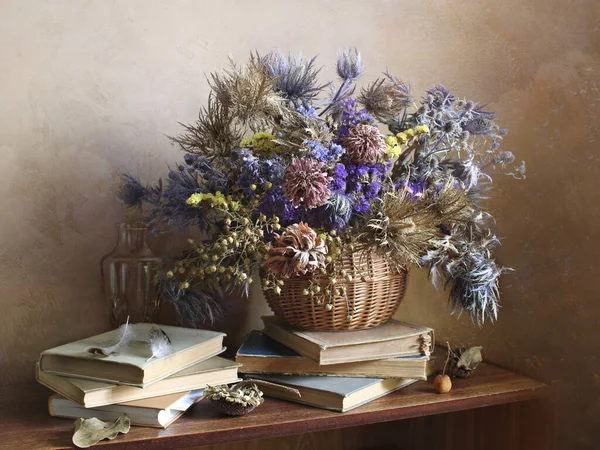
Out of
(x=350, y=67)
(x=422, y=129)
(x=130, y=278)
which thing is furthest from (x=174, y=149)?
(x=422, y=129)

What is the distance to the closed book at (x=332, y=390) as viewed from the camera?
914mm

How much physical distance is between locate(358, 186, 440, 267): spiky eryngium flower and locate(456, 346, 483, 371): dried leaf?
0.28m

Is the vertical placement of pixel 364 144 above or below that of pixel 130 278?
above

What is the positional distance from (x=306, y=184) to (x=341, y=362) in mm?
311

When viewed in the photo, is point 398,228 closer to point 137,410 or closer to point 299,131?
point 299,131

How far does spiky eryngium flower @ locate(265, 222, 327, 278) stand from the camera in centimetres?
82

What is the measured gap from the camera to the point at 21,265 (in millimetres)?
1063

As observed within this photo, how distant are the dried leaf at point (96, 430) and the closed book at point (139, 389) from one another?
0.08 ft

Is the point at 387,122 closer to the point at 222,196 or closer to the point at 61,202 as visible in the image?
the point at 222,196

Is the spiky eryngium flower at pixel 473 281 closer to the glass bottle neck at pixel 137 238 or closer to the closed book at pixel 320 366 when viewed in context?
the closed book at pixel 320 366

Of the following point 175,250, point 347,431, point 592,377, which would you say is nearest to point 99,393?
point 175,250

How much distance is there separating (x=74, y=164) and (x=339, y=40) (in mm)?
629

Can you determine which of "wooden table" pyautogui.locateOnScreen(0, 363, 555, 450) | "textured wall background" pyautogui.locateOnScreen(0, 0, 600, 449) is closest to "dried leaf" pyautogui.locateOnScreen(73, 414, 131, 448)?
"wooden table" pyautogui.locateOnScreen(0, 363, 555, 450)

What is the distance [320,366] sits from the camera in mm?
974
